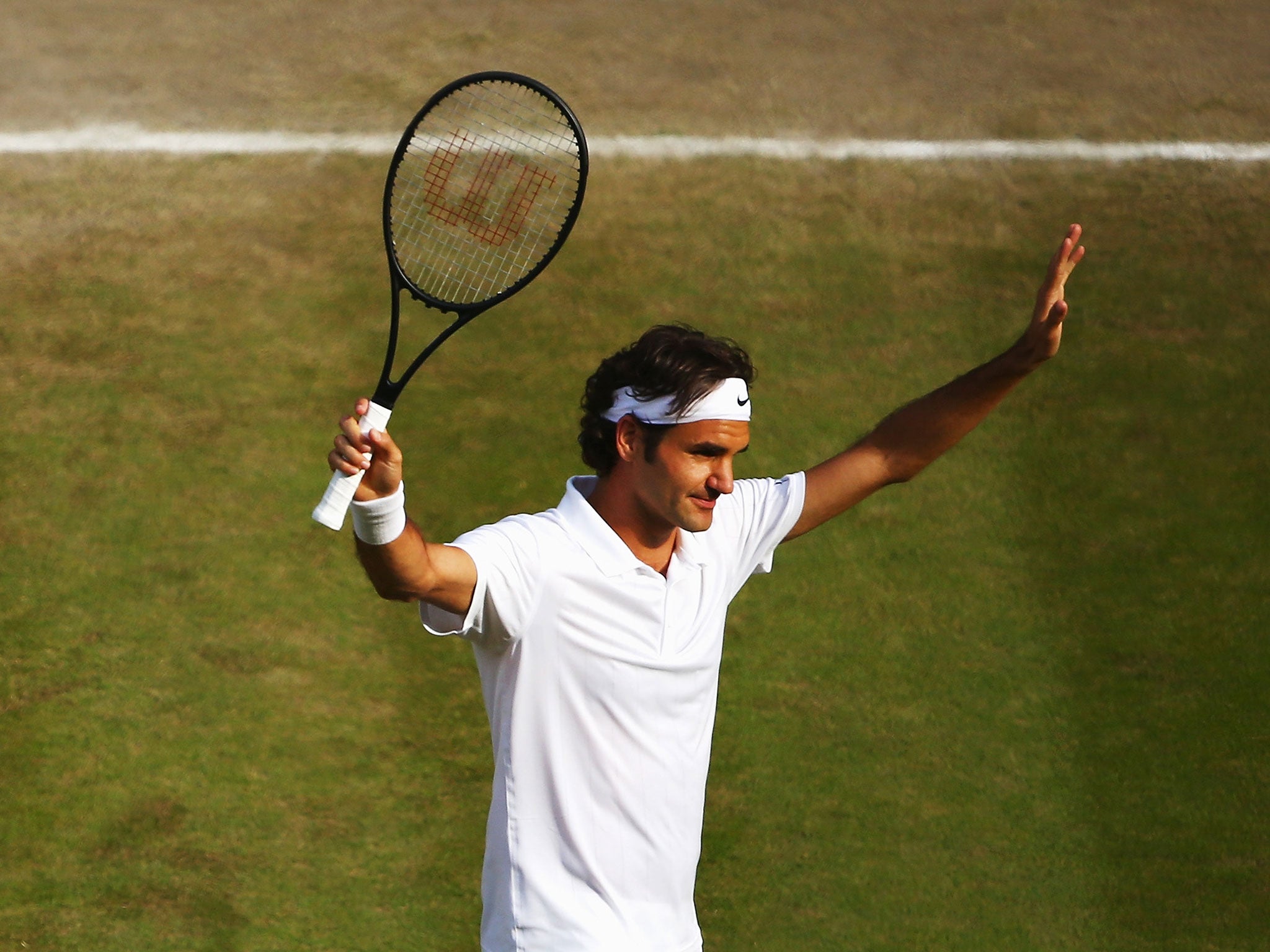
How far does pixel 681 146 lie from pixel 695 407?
446cm

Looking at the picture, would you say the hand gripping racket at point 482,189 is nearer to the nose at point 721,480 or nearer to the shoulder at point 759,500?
the shoulder at point 759,500

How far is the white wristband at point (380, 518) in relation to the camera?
3.67 meters

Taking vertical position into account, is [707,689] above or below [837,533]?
above

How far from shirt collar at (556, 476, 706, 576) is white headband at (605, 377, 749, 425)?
0.26 metres

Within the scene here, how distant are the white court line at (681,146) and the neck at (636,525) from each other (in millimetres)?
4371

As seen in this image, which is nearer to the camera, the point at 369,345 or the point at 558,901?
the point at 558,901

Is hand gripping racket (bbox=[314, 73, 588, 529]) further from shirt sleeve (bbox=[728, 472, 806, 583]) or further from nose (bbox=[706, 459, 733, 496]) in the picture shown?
nose (bbox=[706, 459, 733, 496])

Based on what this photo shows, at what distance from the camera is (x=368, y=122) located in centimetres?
858

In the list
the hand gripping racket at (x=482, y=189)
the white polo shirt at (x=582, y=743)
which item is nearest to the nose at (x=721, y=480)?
the white polo shirt at (x=582, y=743)

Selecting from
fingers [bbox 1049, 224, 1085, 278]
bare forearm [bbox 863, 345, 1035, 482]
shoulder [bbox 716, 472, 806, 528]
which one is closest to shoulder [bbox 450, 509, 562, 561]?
shoulder [bbox 716, 472, 806, 528]

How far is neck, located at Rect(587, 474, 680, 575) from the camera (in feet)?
14.4

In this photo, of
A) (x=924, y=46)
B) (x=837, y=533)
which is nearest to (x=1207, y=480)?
(x=837, y=533)

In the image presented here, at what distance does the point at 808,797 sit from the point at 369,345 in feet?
9.65

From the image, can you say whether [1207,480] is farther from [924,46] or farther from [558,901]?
[558,901]
